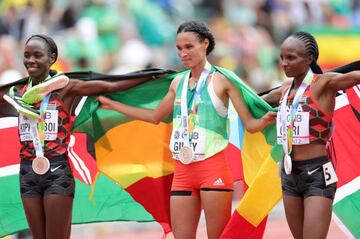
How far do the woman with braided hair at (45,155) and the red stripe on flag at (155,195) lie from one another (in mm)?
1168

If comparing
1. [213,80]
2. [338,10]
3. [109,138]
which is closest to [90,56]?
[338,10]

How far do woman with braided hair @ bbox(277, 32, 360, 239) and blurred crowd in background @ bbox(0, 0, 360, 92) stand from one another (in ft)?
23.3

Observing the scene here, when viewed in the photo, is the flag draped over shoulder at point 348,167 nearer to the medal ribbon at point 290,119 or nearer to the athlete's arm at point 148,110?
the medal ribbon at point 290,119

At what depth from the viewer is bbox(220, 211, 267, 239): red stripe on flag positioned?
8.02 meters

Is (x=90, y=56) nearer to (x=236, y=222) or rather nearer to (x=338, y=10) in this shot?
(x=338, y=10)

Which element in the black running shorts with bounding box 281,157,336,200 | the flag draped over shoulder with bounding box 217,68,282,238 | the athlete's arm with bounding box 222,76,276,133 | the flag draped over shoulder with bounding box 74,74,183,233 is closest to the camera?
the black running shorts with bounding box 281,157,336,200

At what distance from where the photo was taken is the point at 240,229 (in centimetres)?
820

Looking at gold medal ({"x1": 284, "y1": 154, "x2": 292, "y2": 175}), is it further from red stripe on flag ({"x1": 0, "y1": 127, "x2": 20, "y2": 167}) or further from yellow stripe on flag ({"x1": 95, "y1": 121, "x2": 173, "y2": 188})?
red stripe on flag ({"x1": 0, "y1": 127, "x2": 20, "y2": 167})

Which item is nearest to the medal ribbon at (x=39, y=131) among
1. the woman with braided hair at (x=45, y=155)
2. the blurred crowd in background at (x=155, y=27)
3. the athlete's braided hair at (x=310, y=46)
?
the woman with braided hair at (x=45, y=155)

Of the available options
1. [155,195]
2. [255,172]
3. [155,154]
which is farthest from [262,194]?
[155,154]

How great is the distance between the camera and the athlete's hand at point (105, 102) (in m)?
8.64

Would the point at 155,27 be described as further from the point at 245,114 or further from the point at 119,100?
the point at 245,114

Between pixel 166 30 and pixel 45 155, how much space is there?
33.7 feet

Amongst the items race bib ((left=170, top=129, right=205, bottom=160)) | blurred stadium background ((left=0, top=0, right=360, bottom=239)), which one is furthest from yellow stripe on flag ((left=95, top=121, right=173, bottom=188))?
blurred stadium background ((left=0, top=0, right=360, bottom=239))
